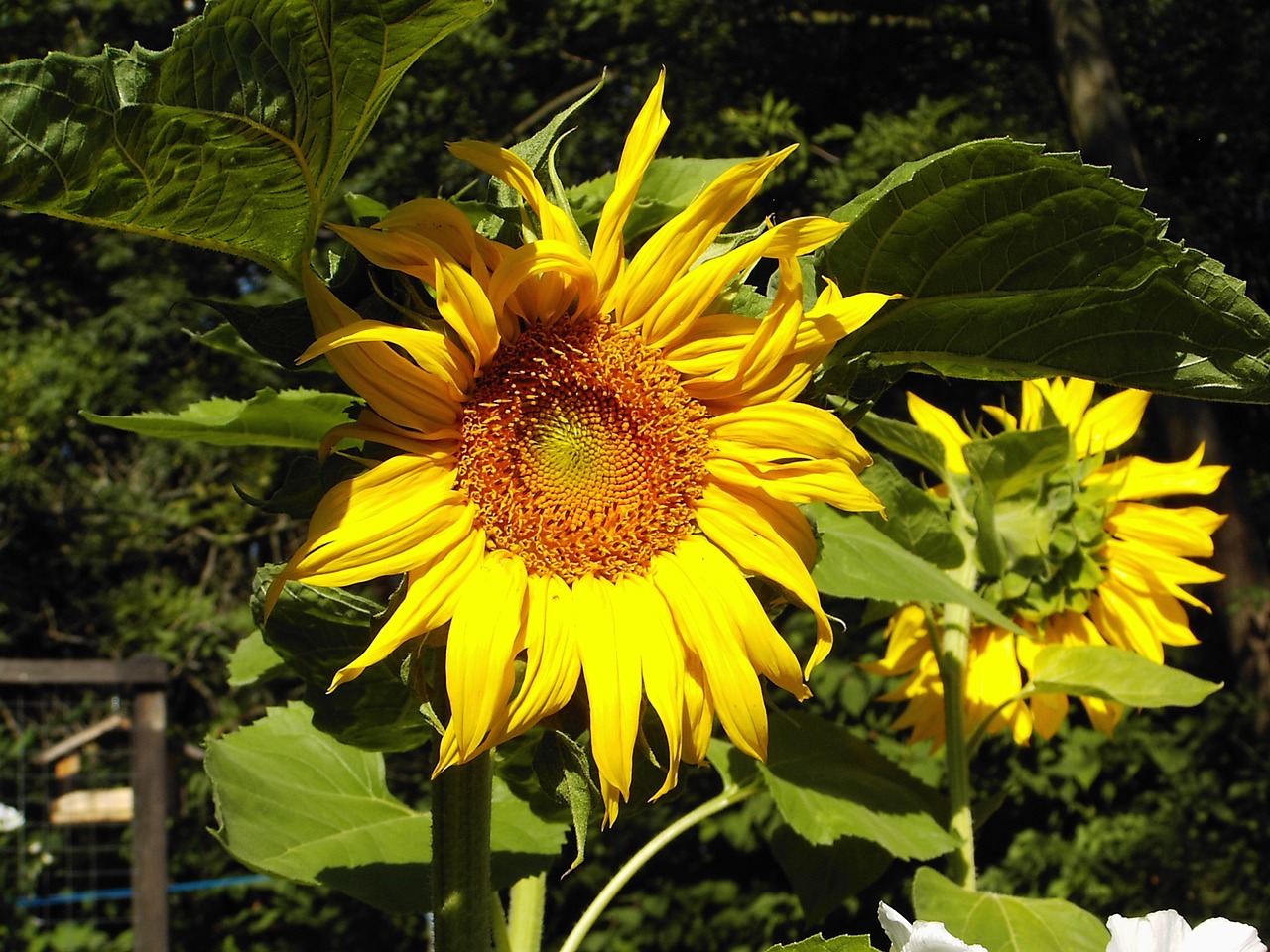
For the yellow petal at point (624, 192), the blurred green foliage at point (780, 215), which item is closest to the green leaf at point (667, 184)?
the yellow petal at point (624, 192)

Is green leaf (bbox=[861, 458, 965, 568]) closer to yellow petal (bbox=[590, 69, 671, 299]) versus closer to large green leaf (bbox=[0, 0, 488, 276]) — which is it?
yellow petal (bbox=[590, 69, 671, 299])

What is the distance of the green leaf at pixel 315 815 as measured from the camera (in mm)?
573

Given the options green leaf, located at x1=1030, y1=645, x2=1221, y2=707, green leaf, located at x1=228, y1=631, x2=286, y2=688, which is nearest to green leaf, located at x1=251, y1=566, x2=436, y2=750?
green leaf, located at x1=228, y1=631, x2=286, y2=688

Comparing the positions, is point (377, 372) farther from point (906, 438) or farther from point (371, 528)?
point (906, 438)

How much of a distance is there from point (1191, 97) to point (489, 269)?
4156mm

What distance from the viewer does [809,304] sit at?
50cm

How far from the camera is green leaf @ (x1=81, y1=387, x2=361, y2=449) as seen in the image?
22.6 inches

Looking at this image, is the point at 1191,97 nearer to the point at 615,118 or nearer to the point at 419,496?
the point at 615,118

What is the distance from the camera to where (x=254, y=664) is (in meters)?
0.69

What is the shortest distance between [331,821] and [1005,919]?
32cm

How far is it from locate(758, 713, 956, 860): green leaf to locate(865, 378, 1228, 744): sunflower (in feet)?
0.34

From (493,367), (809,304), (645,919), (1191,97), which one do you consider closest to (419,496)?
(493,367)

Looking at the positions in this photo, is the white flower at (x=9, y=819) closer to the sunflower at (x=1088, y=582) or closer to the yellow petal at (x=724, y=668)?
the sunflower at (x=1088, y=582)

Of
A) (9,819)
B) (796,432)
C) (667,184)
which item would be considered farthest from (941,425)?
(9,819)
